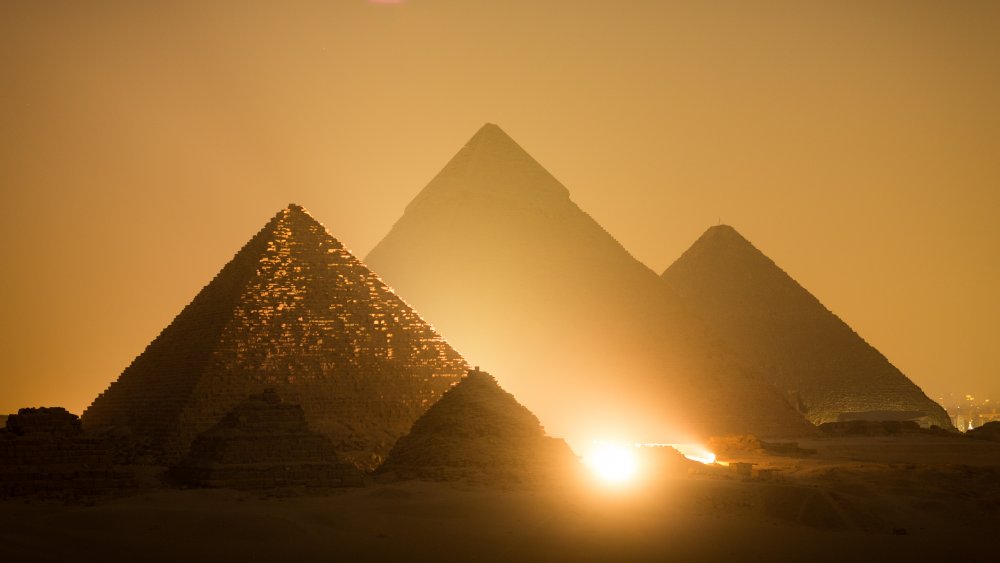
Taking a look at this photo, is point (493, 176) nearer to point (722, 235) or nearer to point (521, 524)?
point (722, 235)

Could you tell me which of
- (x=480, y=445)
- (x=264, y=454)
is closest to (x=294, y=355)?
(x=480, y=445)

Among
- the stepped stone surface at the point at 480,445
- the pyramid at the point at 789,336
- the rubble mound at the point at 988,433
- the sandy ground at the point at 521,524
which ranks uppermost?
the pyramid at the point at 789,336

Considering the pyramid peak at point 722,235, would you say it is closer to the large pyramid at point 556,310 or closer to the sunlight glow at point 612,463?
A: the large pyramid at point 556,310

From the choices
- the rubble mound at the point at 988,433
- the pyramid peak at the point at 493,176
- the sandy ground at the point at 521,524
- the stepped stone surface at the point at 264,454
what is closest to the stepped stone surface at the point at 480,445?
the sandy ground at the point at 521,524

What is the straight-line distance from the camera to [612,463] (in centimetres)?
3031

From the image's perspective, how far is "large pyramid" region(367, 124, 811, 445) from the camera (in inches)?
1796

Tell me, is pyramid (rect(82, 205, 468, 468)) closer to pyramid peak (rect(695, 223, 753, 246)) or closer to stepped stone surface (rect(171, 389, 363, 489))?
stepped stone surface (rect(171, 389, 363, 489))

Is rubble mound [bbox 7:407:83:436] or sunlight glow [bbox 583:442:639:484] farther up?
sunlight glow [bbox 583:442:639:484]

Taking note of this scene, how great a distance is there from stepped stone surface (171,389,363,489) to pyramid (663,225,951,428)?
39.7m

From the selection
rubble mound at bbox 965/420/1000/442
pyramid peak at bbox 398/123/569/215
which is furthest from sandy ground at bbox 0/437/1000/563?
rubble mound at bbox 965/420/1000/442

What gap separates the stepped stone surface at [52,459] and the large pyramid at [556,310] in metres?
22.1

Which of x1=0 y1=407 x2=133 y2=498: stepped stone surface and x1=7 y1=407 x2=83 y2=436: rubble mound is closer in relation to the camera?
x1=0 y1=407 x2=133 y2=498: stepped stone surface

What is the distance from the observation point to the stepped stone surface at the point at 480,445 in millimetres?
24656

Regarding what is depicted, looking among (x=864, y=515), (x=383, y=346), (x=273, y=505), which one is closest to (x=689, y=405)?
(x=383, y=346)
